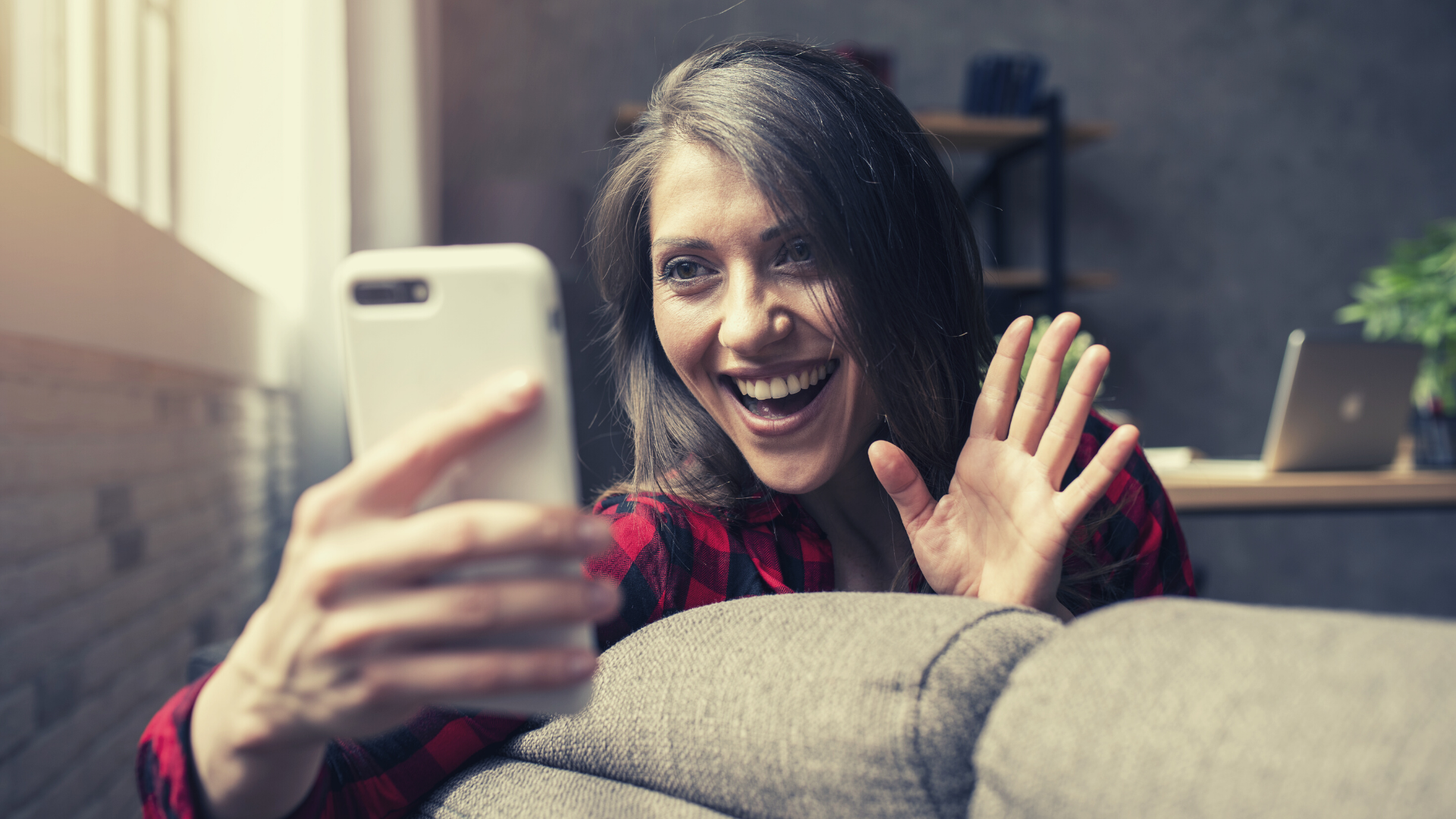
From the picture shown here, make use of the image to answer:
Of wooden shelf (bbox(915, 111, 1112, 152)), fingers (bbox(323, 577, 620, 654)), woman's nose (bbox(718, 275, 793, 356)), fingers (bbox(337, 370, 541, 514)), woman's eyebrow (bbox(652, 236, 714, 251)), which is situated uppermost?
wooden shelf (bbox(915, 111, 1112, 152))

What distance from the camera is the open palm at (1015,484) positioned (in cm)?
71

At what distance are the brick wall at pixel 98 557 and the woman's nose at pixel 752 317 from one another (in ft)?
2.38

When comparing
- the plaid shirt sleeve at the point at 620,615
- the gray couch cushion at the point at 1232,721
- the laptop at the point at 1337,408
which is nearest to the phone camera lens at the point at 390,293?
the plaid shirt sleeve at the point at 620,615

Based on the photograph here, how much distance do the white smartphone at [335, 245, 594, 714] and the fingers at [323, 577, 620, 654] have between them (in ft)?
0.11

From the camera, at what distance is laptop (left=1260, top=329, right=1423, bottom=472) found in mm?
1627

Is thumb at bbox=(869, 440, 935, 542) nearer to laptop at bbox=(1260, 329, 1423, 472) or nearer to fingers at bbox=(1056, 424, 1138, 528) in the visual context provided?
fingers at bbox=(1056, 424, 1138, 528)

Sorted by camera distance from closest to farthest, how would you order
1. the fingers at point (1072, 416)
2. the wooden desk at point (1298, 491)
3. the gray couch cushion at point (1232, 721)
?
the gray couch cushion at point (1232, 721) < the fingers at point (1072, 416) < the wooden desk at point (1298, 491)

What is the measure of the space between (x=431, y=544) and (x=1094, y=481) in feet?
1.81

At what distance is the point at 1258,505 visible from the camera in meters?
1.54

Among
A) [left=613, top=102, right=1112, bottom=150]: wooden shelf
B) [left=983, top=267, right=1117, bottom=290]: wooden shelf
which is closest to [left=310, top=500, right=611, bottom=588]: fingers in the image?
[left=613, top=102, right=1112, bottom=150]: wooden shelf

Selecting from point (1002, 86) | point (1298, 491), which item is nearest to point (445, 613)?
point (1298, 491)

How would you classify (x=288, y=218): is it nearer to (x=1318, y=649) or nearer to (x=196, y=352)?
(x=196, y=352)

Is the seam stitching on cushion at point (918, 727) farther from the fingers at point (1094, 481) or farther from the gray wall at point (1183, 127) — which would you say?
the gray wall at point (1183, 127)

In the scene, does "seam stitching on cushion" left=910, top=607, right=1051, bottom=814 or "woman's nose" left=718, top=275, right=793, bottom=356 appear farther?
"woman's nose" left=718, top=275, right=793, bottom=356
